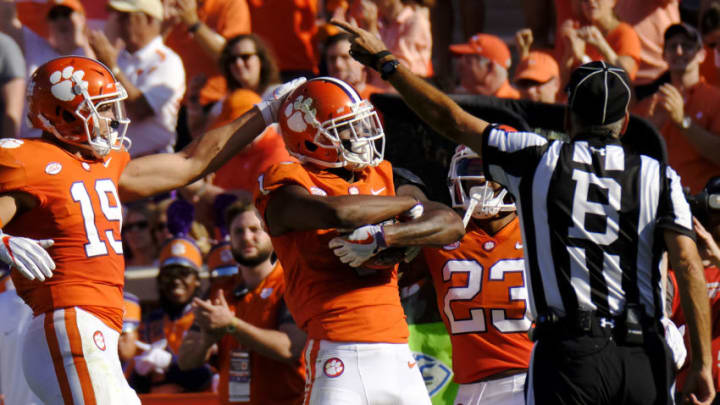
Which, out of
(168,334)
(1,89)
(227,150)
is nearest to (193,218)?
(168,334)

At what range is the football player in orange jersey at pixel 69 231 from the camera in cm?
460

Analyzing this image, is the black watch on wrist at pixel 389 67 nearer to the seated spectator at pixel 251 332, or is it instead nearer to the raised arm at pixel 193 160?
the raised arm at pixel 193 160

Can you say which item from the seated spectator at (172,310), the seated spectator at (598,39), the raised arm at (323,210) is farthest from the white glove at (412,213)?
the seated spectator at (598,39)

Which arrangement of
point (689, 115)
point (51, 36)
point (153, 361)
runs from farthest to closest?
point (51, 36) < point (689, 115) < point (153, 361)

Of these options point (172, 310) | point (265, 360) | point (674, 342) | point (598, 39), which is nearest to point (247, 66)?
point (172, 310)

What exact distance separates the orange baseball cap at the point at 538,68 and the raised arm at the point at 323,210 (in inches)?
157

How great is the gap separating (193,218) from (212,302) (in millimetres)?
1883

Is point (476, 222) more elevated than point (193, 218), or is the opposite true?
point (476, 222)

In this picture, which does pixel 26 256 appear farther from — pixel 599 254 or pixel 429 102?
pixel 599 254

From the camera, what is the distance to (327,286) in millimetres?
4633

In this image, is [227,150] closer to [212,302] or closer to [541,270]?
[212,302]

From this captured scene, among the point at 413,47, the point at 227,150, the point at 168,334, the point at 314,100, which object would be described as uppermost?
the point at 314,100

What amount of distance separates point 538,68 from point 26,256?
196 inches

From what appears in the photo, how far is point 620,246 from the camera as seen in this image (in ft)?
13.8
